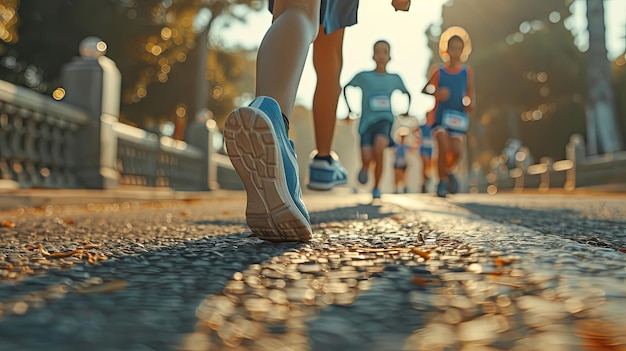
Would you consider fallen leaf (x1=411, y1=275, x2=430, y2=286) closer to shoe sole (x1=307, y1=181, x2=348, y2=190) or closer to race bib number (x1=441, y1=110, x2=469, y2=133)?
shoe sole (x1=307, y1=181, x2=348, y2=190)

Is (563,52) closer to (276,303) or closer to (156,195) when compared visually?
(156,195)

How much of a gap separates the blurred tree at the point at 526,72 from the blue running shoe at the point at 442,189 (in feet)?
82.2

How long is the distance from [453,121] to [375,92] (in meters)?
1.23

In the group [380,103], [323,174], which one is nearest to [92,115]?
[380,103]

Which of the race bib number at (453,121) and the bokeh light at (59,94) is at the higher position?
the bokeh light at (59,94)

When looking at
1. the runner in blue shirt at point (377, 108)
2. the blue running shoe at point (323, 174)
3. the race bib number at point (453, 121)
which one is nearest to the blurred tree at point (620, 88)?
the race bib number at point (453, 121)

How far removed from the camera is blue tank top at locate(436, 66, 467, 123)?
782 cm

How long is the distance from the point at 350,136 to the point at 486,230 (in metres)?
84.3

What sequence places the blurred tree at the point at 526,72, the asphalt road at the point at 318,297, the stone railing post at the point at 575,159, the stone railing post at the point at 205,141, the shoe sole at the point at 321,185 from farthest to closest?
the blurred tree at the point at 526,72, the stone railing post at the point at 575,159, the stone railing post at the point at 205,141, the shoe sole at the point at 321,185, the asphalt road at the point at 318,297

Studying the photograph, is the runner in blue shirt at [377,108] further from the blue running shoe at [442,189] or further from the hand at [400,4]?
the hand at [400,4]

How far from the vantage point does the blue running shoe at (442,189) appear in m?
7.45

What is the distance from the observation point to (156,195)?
305 inches

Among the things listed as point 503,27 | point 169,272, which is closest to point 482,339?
point 169,272

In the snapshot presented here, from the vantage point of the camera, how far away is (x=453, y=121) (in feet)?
25.6
